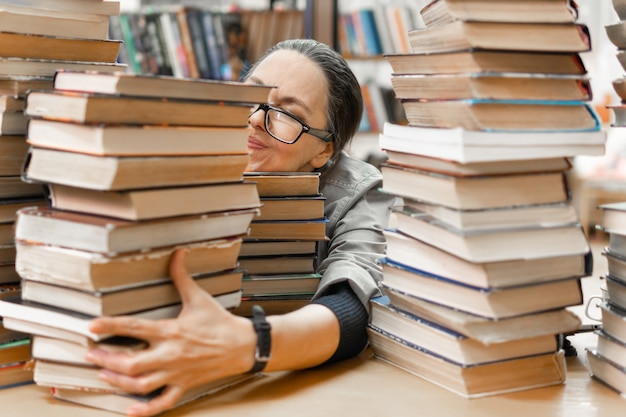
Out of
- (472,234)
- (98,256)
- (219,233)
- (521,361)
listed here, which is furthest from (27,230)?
(521,361)

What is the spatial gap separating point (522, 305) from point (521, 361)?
0.10 m

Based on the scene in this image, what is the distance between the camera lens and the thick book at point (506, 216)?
1.03 m

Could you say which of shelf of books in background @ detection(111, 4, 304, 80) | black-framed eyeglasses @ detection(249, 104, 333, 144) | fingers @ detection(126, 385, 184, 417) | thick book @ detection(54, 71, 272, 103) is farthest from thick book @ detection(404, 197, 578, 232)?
shelf of books in background @ detection(111, 4, 304, 80)

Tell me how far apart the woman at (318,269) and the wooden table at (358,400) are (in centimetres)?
4

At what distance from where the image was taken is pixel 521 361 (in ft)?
3.62

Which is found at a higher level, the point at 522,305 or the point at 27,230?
the point at 27,230

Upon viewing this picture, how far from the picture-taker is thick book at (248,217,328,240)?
128 centimetres

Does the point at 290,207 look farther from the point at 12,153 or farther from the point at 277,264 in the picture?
the point at 12,153

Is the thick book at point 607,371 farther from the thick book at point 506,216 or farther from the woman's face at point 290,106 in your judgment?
the woman's face at point 290,106

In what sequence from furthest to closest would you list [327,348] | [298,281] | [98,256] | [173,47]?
[173,47] → [298,281] → [327,348] → [98,256]

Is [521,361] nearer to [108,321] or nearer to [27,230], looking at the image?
[108,321]

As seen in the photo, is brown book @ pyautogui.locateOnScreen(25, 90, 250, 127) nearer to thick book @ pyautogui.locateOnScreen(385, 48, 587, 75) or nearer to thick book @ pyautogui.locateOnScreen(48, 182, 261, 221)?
thick book @ pyautogui.locateOnScreen(48, 182, 261, 221)

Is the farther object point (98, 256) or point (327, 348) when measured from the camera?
point (327, 348)

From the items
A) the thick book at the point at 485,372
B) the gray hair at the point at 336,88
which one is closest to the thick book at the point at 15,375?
the thick book at the point at 485,372
